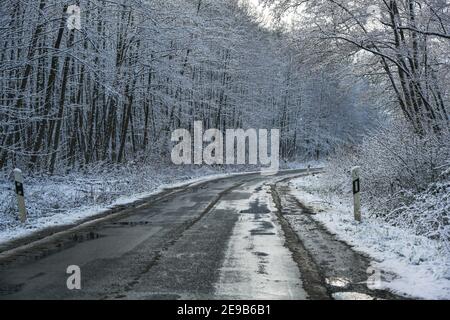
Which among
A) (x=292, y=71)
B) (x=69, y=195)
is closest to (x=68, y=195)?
(x=69, y=195)

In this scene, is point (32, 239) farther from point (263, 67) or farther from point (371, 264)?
point (263, 67)

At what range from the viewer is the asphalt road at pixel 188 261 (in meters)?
5.27

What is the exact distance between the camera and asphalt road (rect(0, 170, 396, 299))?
5270 millimetres

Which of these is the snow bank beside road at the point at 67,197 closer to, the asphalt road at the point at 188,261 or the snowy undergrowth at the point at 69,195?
the snowy undergrowth at the point at 69,195

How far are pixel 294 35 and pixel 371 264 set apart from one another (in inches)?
412

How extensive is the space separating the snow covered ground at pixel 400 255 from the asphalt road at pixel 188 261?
1.01 ft

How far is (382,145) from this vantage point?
12.9 m

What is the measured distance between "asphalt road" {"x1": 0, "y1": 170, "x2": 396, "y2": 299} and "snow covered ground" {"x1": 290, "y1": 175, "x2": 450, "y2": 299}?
1.01 feet

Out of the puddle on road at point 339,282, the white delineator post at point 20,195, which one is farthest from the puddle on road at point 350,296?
the white delineator post at point 20,195

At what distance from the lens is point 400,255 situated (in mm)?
6945

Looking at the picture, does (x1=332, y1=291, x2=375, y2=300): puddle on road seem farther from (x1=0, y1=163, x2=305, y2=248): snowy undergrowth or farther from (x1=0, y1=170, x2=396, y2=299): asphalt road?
(x1=0, y1=163, x2=305, y2=248): snowy undergrowth
